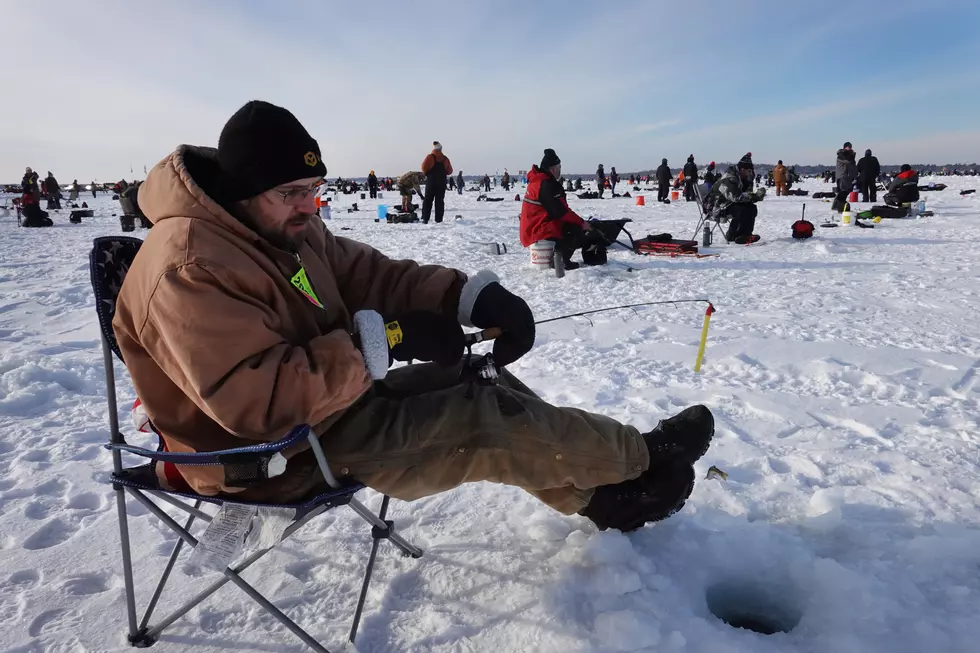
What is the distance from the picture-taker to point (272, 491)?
5.65ft

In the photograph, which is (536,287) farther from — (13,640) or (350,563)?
(13,640)

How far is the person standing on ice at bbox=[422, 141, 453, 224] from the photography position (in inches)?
518

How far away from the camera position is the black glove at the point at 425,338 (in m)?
1.75

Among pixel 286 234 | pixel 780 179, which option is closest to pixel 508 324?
pixel 286 234

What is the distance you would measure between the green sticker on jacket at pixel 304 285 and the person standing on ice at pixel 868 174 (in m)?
18.1

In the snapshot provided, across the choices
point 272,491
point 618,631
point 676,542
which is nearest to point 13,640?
point 272,491

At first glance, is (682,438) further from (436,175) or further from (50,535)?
(436,175)

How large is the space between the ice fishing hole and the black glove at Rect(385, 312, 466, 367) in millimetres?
1219

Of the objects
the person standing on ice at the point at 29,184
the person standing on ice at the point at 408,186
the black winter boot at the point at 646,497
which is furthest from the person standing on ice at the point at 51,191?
the black winter boot at the point at 646,497

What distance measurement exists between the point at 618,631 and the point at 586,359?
264 cm

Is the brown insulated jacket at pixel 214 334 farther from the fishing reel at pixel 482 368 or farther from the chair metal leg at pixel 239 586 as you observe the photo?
the fishing reel at pixel 482 368

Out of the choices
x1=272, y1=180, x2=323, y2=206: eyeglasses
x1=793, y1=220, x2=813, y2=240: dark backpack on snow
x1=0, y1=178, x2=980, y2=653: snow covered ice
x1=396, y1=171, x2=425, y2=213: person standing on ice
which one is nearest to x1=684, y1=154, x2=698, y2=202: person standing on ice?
x1=396, y1=171, x2=425, y2=213: person standing on ice

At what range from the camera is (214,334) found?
57.1 inches

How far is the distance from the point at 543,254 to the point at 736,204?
4349mm
